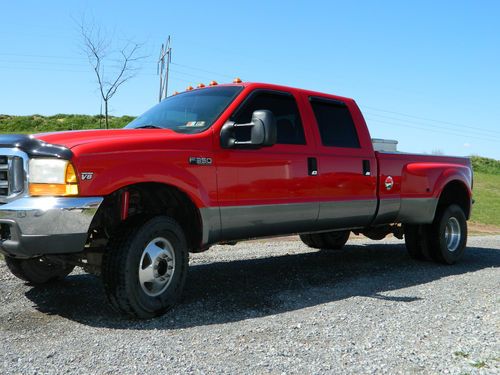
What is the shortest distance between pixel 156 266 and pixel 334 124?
9.08ft

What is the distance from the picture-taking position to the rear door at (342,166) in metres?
5.53

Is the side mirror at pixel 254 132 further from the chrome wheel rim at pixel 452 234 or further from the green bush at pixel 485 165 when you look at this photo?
the green bush at pixel 485 165

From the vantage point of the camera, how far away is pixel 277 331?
3.83 meters

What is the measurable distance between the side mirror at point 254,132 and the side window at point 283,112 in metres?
0.31

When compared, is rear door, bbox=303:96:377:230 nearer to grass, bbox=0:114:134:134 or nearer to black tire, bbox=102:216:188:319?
black tire, bbox=102:216:188:319

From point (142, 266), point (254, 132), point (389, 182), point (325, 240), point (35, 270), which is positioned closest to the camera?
point (142, 266)

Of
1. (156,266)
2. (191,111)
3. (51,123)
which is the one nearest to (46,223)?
(156,266)

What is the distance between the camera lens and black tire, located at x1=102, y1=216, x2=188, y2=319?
3.95 m

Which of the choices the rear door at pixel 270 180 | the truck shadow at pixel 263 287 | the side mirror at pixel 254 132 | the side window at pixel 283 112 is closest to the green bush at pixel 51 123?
the truck shadow at pixel 263 287

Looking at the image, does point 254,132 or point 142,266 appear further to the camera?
point 254,132

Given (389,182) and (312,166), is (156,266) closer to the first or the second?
(312,166)

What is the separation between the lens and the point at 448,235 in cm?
741

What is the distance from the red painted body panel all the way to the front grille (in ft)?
0.90

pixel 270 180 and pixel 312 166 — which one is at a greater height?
pixel 312 166
